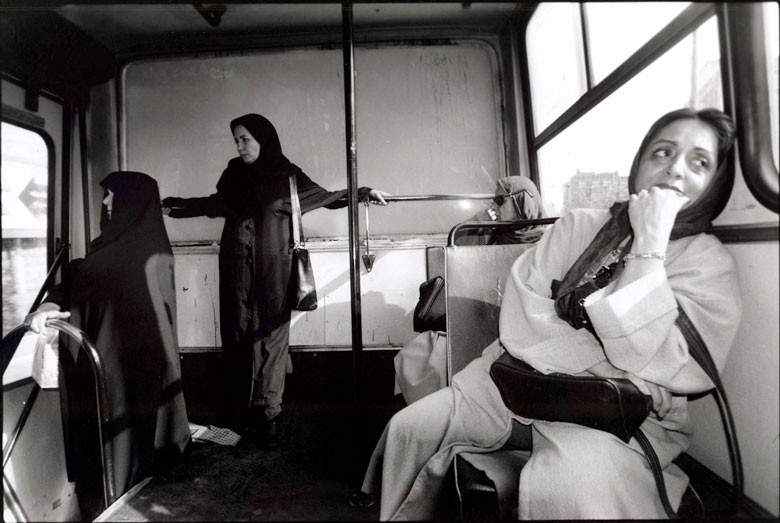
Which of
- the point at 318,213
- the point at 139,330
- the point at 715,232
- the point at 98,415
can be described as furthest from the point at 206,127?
the point at 715,232

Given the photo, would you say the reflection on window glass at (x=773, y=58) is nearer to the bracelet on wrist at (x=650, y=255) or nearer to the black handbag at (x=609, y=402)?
the bracelet on wrist at (x=650, y=255)

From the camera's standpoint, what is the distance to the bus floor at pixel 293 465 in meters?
1.05

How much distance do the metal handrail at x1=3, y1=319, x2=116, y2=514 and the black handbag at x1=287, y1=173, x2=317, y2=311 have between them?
0.65m

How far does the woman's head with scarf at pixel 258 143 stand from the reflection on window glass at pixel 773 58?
133 centimetres

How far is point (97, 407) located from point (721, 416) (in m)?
1.90

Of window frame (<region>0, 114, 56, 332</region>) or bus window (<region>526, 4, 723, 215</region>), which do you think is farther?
window frame (<region>0, 114, 56, 332</region>)

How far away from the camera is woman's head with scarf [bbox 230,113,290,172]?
1327mm

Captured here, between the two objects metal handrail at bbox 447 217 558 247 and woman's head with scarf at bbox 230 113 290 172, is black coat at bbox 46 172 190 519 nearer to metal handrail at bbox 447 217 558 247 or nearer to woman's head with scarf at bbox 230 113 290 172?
woman's head with scarf at bbox 230 113 290 172

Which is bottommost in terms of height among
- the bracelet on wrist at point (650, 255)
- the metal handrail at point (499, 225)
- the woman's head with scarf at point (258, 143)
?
the bracelet on wrist at point (650, 255)

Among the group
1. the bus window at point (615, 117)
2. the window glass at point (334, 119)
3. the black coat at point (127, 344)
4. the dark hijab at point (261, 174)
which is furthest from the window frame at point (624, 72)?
the black coat at point (127, 344)

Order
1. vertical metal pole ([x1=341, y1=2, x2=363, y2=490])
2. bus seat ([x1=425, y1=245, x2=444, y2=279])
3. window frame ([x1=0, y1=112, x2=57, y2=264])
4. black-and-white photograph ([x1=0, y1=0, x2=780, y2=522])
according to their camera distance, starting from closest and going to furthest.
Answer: black-and-white photograph ([x1=0, y1=0, x2=780, y2=522]), vertical metal pole ([x1=341, y1=2, x2=363, y2=490]), window frame ([x1=0, y1=112, x2=57, y2=264]), bus seat ([x1=425, y1=245, x2=444, y2=279])

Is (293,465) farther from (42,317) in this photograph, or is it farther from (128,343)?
(42,317)

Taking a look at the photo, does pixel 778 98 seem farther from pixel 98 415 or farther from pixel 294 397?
pixel 98 415

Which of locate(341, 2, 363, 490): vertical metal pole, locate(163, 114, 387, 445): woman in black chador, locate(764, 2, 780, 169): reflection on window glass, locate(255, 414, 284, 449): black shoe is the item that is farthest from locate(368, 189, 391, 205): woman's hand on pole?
locate(764, 2, 780, 169): reflection on window glass
